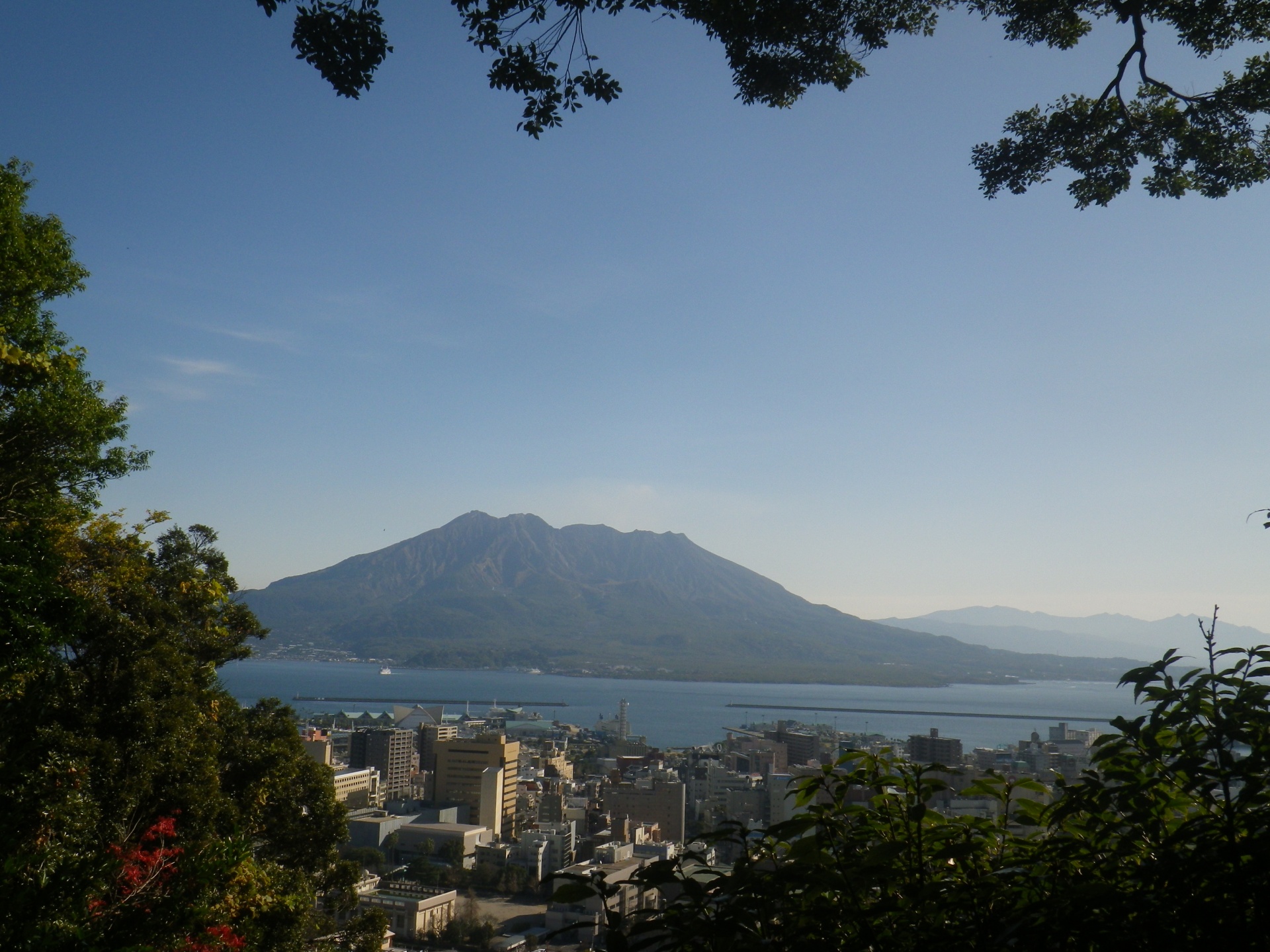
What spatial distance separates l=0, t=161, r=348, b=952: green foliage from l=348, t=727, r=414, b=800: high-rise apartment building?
45.0 ft

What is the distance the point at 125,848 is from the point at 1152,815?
406 cm

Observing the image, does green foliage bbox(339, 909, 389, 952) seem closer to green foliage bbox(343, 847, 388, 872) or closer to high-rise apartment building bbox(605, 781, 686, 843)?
high-rise apartment building bbox(605, 781, 686, 843)

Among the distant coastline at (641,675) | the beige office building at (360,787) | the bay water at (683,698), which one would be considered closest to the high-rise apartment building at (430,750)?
the beige office building at (360,787)

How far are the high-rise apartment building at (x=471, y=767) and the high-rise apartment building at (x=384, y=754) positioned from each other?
287 centimetres

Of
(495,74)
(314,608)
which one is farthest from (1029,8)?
(314,608)

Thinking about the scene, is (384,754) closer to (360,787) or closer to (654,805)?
(360,787)

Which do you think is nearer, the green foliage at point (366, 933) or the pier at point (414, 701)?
the green foliage at point (366, 933)

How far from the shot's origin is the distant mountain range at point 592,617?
75.8 metres

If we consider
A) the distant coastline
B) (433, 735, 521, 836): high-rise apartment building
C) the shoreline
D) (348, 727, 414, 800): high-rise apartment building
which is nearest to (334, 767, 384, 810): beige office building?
(433, 735, 521, 836): high-rise apartment building

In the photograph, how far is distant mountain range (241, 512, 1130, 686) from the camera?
75.8 m

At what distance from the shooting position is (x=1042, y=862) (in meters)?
1.09

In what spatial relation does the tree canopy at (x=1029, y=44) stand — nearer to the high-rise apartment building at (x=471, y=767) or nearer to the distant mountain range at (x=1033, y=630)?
the high-rise apartment building at (x=471, y=767)

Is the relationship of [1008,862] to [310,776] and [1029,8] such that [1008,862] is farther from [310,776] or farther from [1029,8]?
[310,776]

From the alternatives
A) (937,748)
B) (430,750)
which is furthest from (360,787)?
(937,748)
